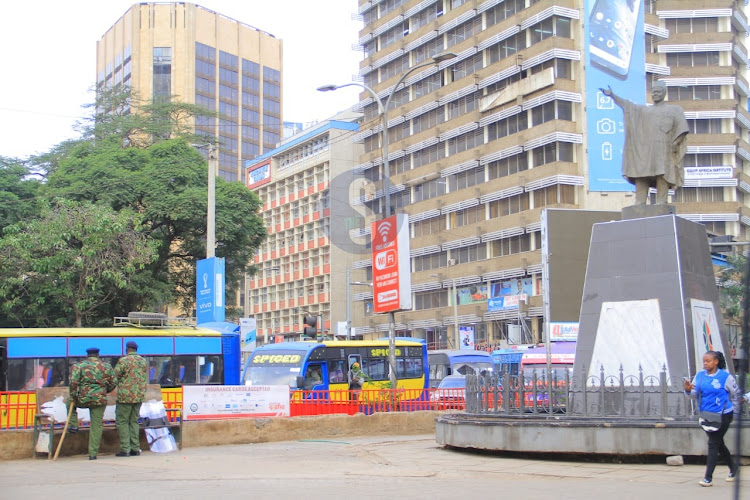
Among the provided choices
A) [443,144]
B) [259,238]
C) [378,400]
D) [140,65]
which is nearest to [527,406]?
[378,400]

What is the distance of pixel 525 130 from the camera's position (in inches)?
2296

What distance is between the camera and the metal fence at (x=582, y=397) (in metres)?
12.6

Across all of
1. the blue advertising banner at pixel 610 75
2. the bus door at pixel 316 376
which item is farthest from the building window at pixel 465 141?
the bus door at pixel 316 376

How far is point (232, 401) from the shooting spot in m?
18.2

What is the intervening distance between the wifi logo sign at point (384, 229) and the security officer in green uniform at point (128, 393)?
774 cm

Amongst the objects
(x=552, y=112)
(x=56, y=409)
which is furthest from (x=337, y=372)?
(x=552, y=112)

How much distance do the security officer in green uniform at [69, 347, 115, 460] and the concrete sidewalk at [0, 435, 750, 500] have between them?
0.45m

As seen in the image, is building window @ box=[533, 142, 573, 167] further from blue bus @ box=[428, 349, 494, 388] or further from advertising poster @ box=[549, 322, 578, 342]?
advertising poster @ box=[549, 322, 578, 342]

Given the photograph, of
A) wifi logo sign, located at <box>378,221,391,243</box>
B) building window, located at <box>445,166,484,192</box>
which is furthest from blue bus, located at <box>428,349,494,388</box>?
wifi logo sign, located at <box>378,221,391,243</box>

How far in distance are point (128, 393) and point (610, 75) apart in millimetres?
49707

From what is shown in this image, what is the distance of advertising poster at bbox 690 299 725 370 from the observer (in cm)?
1464

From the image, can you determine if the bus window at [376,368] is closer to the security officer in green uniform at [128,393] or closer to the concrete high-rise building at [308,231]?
the security officer in green uniform at [128,393]

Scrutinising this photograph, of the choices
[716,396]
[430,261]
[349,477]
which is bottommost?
[349,477]

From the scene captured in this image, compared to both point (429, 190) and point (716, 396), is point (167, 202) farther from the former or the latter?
point (716, 396)
